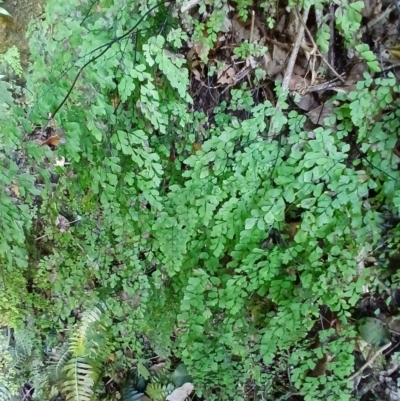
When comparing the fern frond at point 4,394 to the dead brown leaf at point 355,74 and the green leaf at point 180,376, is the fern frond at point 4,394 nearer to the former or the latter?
the green leaf at point 180,376

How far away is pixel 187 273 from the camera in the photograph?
1.32m

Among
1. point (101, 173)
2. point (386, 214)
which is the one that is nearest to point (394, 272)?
point (386, 214)

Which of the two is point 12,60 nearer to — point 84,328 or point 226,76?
point 226,76

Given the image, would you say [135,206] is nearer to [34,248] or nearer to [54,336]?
[34,248]

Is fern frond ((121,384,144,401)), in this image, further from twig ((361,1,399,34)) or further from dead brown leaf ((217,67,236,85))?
twig ((361,1,399,34))

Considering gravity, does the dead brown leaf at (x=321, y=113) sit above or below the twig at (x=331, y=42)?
below

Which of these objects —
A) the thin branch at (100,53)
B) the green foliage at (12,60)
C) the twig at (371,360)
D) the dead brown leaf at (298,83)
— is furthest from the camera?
the green foliage at (12,60)

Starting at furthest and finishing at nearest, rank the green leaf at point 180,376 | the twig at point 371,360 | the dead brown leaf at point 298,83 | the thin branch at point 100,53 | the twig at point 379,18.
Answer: the green leaf at point 180,376, the twig at point 371,360, the dead brown leaf at point 298,83, the twig at point 379,18, the thin branch at point 100,53

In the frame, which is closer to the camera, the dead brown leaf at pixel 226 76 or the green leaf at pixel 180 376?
the dead brown leaf at pixel 226 76

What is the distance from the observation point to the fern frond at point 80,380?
190cm

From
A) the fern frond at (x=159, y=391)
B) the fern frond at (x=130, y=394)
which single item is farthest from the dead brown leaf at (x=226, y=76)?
the fern frond at (x=130, y=394)

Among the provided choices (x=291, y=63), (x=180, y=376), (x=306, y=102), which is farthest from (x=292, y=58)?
(x=180, y=376)

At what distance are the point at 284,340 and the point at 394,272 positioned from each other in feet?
1.21

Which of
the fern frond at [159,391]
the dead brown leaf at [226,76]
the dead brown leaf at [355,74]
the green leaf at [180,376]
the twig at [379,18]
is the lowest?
the fern frond at [159,391]
